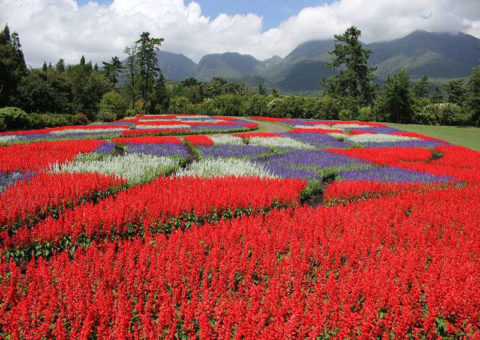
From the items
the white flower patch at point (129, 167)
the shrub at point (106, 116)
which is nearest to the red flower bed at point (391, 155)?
the white flower patch at point (129, 167)

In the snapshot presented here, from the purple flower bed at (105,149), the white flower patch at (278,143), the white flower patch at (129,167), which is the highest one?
the purple flower bed at (105,149)

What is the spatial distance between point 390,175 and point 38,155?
12874 millimetres

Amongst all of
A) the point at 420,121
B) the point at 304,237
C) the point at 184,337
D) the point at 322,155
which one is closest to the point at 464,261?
the point at 304,237

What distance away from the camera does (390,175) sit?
10062mm

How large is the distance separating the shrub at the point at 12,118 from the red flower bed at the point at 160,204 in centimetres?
2329

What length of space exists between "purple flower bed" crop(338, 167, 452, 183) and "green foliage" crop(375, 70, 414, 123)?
3528cm

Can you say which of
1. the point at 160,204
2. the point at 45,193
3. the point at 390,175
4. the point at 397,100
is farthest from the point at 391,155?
the point at 397,100

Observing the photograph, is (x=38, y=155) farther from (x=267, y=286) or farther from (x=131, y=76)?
(x=131, y=76)

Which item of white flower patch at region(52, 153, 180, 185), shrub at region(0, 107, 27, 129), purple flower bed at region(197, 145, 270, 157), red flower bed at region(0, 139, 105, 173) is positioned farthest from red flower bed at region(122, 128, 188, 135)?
white flower patch at region(52, 153, 180, 185)

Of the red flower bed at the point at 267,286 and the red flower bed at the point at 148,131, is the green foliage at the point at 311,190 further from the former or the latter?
the red flower bed at the point at 148,131

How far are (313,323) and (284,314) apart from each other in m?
0.37

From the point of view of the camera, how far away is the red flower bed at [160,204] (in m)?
5.15

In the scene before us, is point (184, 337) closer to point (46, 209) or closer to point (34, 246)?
point (34, 246)

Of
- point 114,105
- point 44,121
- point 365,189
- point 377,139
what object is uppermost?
point 114,105
